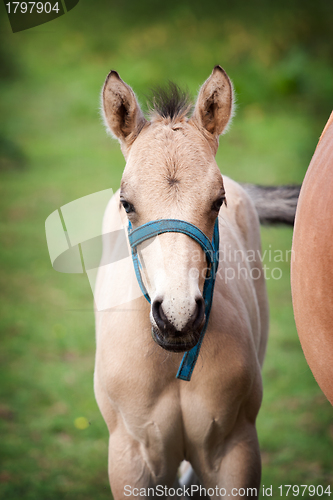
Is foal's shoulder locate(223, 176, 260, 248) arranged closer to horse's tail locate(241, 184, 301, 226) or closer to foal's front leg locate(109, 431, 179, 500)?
horse's tail locate(241, 184, 301, 226)

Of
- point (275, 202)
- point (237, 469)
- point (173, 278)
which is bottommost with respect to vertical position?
point (237, 469)

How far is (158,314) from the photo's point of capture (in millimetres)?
1371

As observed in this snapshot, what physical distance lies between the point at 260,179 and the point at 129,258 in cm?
463

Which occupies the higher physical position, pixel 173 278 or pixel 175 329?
pixel 173 278

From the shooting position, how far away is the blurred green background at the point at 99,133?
395 centimetres

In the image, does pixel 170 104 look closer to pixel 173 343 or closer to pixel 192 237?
pixel 192 237

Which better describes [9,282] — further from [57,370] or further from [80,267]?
[80,267]

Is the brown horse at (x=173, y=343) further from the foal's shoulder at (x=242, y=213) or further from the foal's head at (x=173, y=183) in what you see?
the foal's shoulder at (x=242, y=213)

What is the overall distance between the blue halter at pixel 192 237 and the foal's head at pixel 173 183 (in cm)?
2

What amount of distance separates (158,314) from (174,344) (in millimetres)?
110

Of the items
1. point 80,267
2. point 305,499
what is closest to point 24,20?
point 80,267

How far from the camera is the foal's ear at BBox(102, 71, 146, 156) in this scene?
5.38 feet
